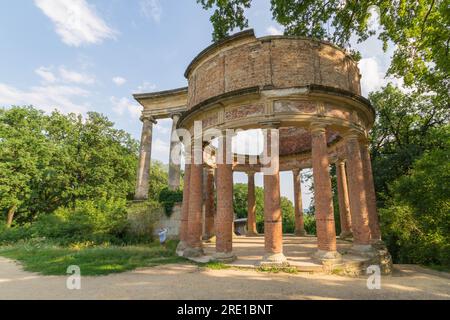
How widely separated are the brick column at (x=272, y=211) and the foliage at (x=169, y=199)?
41.8ft

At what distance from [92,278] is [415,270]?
1482 cm

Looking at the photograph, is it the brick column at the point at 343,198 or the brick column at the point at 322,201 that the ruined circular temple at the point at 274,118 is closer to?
the brick column at the point at 322,201

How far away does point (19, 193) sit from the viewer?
28.1 meters

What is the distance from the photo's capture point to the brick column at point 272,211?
1048 centimetres

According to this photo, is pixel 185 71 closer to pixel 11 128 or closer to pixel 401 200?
pixel 401 200

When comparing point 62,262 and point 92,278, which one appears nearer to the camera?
point 92,278

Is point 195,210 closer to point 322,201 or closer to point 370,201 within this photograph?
point 322,201

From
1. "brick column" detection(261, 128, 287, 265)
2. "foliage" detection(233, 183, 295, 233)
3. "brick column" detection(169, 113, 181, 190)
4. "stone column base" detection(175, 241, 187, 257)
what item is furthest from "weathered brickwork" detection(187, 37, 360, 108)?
"foliage" detection(233, 183, 295, 233)

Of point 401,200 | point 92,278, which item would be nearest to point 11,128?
point 92,278

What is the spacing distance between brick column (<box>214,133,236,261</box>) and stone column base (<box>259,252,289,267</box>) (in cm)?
187

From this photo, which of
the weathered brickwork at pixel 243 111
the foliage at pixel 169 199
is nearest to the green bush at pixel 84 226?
the foliage at pixel 169 199

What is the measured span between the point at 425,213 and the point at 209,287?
14273 millimetres

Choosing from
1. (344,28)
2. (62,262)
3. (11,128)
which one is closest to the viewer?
(62,262)

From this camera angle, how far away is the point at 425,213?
14.8 meters
